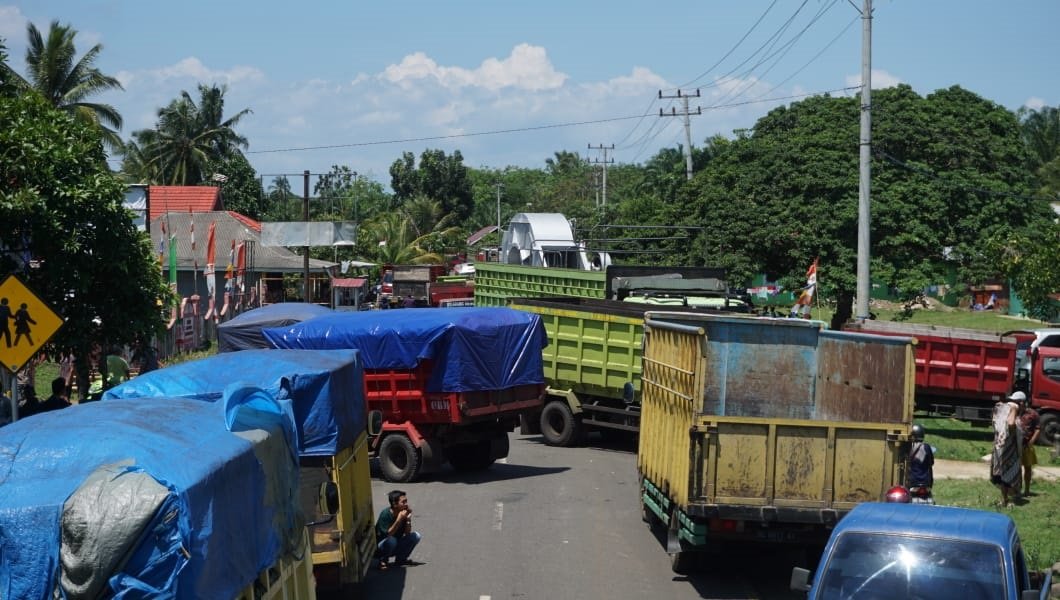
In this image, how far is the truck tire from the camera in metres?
22.3

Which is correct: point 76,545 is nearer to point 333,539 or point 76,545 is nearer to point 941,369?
point 333,539

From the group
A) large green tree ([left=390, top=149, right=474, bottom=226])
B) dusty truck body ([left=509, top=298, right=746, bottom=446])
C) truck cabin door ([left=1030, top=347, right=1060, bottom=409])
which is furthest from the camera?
large green tree ([left=390, top=149, right=474, bottom=226])

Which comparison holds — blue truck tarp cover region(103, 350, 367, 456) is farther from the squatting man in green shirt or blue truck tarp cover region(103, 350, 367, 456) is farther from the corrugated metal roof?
the corrugated metal roof

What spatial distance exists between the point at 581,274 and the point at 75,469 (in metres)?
28.9

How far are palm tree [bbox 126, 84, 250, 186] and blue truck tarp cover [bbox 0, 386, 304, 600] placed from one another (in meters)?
64.3

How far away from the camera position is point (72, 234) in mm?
14734

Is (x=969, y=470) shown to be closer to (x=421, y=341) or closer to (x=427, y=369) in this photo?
(x=427, y=369)

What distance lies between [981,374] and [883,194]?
1104 cm

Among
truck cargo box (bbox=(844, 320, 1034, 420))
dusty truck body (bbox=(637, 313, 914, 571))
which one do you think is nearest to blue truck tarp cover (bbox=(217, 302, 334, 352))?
dusty truck body (bbox=(637, 313, 914, 571))

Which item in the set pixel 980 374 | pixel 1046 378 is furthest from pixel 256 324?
pixel 1046 378

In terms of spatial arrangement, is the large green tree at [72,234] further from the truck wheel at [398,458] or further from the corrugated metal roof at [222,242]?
the corrugated metal roof at [222,242]

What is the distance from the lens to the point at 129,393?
29.2ft

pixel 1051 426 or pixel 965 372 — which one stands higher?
pixel 965 372

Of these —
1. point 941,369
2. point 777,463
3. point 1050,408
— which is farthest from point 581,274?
point 777,463
